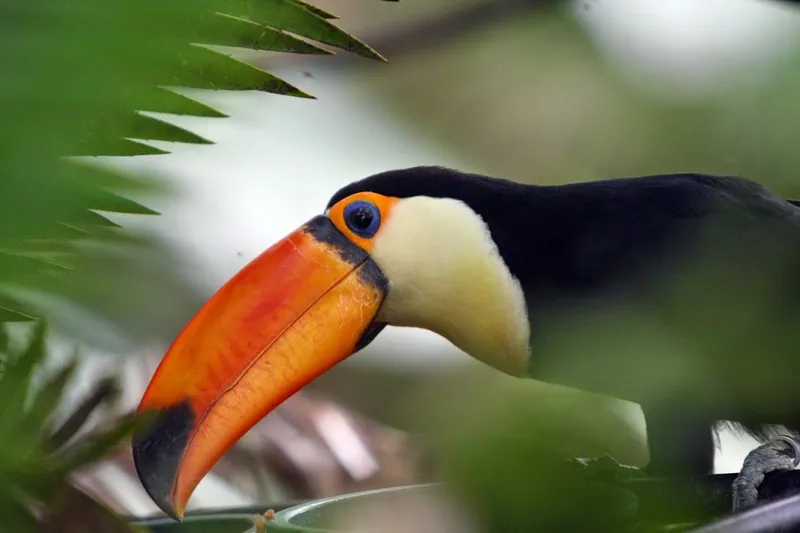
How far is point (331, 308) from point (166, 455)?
29 cm

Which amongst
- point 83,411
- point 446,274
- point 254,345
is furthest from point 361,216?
point 83,411

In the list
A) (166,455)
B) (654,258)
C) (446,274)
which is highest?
(654,258)

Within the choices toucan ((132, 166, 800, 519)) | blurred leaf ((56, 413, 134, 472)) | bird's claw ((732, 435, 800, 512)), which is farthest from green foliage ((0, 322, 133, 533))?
bird's claw ((732, 435, 800, 512))

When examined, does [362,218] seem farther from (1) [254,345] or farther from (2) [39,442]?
(2) [39,442]

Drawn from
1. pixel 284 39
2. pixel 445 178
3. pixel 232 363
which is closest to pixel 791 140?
pixel 284 39

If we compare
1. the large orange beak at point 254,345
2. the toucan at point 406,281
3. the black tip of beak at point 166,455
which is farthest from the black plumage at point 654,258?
the black tip of beak at point 166,455

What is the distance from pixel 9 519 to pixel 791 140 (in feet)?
0.42

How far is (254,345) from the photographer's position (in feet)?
2.44

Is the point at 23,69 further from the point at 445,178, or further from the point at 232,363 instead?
the point at 445,178

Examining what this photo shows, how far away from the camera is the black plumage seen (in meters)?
0.12

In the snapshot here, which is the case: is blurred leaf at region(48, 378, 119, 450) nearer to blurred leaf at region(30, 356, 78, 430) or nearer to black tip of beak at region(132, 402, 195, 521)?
blurred leaf at region(30, 356, 78, 430)

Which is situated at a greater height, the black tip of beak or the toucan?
the toucan

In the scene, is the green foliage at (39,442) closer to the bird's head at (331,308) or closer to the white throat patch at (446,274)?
the bird's head at (331,308)

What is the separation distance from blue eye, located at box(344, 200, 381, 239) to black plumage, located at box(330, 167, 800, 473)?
3 cm
